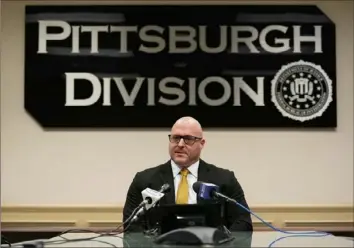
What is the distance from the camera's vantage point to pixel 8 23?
185 inches

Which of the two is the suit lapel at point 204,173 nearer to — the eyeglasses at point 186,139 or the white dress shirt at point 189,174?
the white dress shirt at point 189,174

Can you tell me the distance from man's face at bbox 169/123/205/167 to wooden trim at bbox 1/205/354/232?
1629 millimetres

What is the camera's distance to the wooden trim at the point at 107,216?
457 cm

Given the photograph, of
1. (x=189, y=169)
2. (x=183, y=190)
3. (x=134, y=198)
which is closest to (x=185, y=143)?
(x=189, y=169)

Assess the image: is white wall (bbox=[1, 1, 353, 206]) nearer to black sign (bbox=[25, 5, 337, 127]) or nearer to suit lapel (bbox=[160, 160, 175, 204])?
black sign (bbox=[25, 5, 337, 127])

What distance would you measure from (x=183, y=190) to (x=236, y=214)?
1.13 feet

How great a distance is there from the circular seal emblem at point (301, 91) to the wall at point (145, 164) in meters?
0.16

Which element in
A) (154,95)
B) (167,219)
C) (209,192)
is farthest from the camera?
(154,95)

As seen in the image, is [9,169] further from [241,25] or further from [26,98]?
[241,25]

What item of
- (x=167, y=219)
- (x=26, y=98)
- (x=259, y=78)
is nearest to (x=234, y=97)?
(x=259, y=78)

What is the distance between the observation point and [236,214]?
293 centimetres

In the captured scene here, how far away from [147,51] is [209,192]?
2521mm

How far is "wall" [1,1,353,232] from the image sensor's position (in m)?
4.60

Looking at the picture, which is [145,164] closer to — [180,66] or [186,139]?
[180,66]
